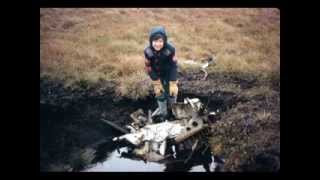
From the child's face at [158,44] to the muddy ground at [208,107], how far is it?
251 millimetres

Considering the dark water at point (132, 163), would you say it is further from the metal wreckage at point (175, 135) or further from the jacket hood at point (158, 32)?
the jacket hood at point (158, 32)

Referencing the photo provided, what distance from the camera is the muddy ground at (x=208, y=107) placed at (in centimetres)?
341

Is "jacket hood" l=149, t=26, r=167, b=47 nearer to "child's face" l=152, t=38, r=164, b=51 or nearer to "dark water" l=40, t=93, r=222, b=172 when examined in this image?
"child's face" l=152, t=38, r=164, b=51

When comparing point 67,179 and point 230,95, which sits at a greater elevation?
point 230,95

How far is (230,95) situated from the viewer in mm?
3459

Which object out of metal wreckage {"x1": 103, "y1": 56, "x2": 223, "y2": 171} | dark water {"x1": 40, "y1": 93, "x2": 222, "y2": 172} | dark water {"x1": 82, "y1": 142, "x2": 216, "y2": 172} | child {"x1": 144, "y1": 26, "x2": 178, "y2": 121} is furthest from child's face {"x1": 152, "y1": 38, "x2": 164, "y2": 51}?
dark water {"x1": 82, "y1": 142, "x2": 216, "y2": 172}

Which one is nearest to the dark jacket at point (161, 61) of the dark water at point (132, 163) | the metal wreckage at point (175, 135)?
the metal wreckage at point (175, 135)
